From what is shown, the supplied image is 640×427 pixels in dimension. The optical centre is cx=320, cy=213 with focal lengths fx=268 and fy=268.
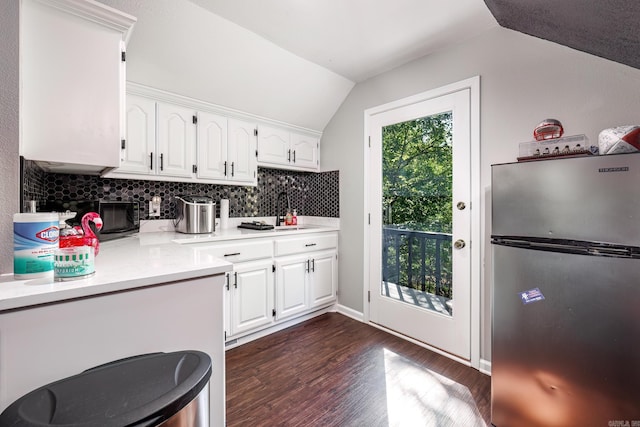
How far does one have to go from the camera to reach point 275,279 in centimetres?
248

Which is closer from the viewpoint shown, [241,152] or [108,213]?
[108,213]

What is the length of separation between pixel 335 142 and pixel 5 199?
105 inches

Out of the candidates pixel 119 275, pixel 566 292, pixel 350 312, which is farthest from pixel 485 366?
pixel 119 275

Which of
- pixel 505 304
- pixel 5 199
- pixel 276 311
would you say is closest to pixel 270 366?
pixel 276 311

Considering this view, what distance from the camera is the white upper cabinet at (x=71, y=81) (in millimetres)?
1070

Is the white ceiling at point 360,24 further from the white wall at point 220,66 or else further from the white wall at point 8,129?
the white wall at point 8,129

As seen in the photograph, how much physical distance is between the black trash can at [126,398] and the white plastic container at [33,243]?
43 cm

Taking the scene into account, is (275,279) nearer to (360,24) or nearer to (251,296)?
(251,296)

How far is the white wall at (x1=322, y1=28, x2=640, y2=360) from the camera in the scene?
5.06 ft

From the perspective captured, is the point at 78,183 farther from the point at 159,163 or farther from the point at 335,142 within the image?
the point at 335,142

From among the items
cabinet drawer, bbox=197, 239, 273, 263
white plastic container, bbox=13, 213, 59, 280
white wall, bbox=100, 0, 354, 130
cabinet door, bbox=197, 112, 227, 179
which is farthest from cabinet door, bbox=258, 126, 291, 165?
white plastic container, bbox=13, 213, 59, 280

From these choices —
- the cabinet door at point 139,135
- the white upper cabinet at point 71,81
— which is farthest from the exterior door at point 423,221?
the white upper cabinet at point 71,81

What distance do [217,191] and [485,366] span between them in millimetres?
2749

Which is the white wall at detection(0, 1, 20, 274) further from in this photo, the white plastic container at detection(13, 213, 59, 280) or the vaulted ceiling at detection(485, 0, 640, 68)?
the vaulted ceiling at detection(485, 0, 640, 68)
